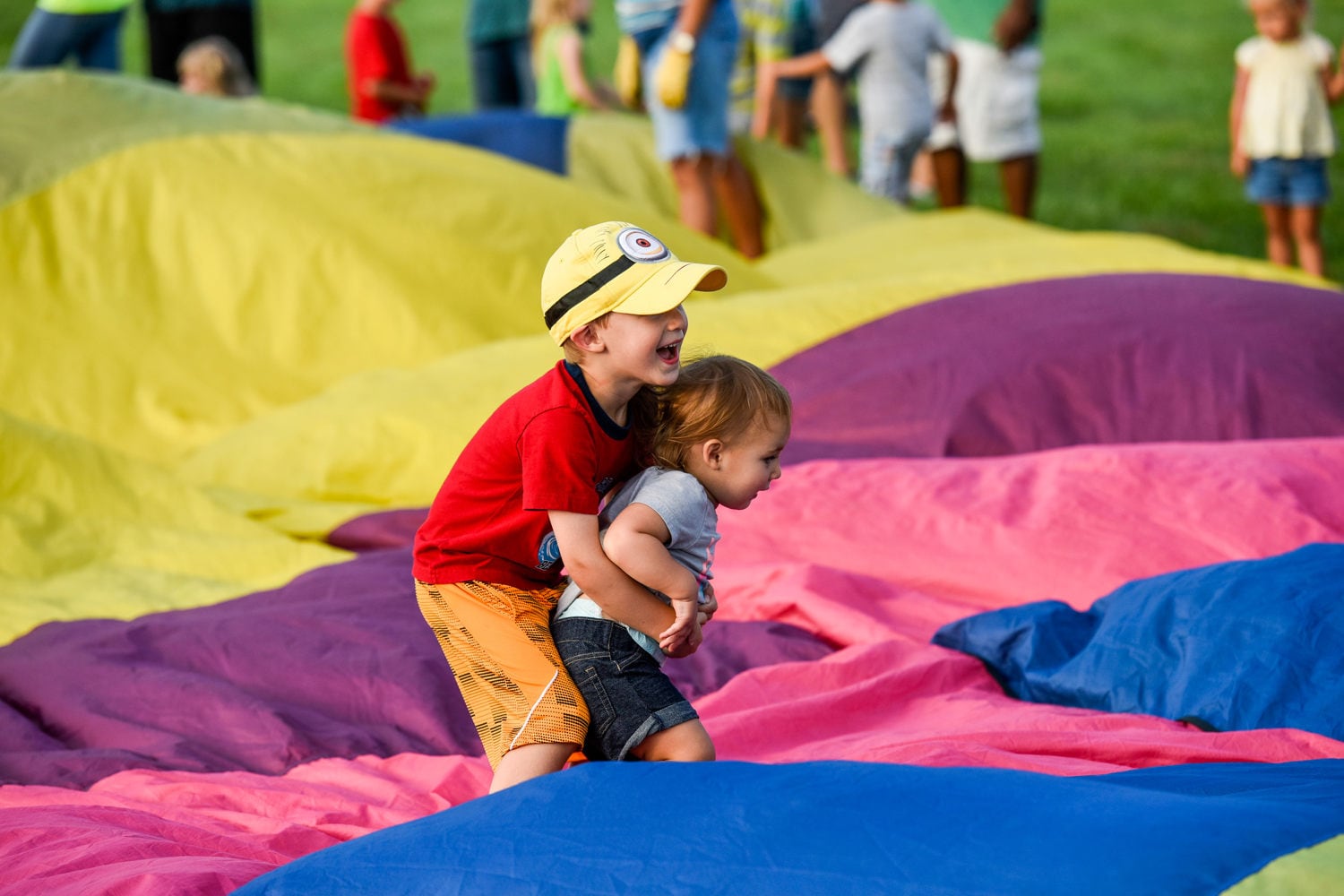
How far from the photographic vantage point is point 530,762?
70.6 inches

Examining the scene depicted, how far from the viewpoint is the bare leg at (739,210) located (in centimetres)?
570

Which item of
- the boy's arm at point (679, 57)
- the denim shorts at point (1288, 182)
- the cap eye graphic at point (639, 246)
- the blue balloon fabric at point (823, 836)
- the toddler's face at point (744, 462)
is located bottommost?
the denim shorts at point (1288, 182)

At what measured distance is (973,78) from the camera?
6.99 meters

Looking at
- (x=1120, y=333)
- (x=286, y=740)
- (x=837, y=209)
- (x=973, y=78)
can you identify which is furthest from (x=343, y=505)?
(x=973, y=78)

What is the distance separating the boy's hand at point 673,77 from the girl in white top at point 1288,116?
2.42m

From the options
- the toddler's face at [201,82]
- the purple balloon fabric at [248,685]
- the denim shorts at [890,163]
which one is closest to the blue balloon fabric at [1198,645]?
the purple balloon fabric at [248,685]

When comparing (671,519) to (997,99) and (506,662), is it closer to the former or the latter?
(506,662)

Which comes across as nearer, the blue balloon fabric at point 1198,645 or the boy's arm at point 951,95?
the blue balloon fabric at point 1198,645

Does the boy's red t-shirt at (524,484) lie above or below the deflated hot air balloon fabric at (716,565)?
above

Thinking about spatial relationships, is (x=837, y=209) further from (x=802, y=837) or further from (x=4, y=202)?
(x=802, y=837)

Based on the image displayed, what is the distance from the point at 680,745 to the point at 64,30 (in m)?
5.42

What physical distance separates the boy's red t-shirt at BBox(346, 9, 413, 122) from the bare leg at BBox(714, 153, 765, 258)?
255 cm

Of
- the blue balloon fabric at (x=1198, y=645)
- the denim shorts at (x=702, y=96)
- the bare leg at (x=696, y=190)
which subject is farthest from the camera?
the bare leg at (x=696, y=190)

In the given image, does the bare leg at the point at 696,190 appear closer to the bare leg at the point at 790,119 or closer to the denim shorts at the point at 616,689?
the bare leg at the point at 790,119
